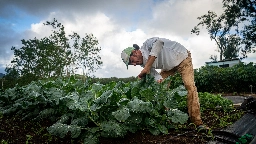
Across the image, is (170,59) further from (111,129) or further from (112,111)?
(111,129)

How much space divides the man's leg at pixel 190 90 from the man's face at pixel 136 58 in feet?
1.90

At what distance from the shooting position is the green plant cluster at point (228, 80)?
44.3 feet

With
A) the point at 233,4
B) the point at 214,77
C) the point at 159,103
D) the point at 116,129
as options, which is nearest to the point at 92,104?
the point at 116,129

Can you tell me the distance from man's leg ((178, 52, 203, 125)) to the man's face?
22.8 inches

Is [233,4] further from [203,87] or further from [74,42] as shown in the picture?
[74,42]

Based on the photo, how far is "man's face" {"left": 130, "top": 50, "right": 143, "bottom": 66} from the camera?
3.47 metres

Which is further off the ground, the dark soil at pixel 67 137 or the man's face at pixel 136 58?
the man's face at pixel 136 58

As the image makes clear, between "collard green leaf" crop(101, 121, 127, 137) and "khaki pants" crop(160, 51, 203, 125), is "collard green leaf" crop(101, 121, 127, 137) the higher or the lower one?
the lower one

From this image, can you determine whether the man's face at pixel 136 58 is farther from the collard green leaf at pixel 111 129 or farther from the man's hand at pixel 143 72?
the collard green leaf at pixel 111 129

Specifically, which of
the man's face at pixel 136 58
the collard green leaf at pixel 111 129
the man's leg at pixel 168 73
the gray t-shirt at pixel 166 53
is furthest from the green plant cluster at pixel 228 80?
the collard green leaf at pixel 111 129

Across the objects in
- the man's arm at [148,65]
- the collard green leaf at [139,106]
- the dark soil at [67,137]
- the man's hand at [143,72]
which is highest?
the man's arm at [148,65]

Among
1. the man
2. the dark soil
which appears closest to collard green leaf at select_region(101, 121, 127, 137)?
the dark soil

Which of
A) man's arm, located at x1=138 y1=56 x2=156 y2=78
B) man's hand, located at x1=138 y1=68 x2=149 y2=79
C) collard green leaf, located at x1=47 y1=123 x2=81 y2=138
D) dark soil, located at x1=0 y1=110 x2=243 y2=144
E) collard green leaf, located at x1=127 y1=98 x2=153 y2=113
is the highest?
man's arm, located at x1=138 y1=56 x2=156 y2=78

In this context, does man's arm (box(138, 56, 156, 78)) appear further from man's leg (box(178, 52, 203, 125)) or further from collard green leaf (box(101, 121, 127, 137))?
collard green leaf (box(101, 121, 127, 137))
